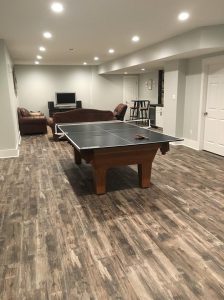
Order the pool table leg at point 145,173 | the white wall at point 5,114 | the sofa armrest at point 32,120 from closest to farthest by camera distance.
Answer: the pool table leg at point 145,173, the white wall at point 5,114, the sofa armrest at point 32,120

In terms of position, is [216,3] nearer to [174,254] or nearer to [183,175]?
[183,175]

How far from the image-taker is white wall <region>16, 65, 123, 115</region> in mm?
10898

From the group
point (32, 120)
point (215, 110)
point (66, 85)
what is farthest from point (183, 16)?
point (66, 85)

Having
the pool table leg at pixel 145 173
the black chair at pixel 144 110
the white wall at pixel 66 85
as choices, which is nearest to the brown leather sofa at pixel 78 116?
the black chair at pixel 144 110

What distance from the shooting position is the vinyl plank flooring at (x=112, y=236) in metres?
1.88

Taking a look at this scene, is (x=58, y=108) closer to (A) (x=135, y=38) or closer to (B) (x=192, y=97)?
(A) (x=135, y=38)

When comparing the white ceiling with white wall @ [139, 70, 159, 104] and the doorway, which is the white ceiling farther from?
white wall @ [139, 70, 159, 104]

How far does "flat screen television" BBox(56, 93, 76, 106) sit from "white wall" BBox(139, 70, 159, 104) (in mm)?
3335

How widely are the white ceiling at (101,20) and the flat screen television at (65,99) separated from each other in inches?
208

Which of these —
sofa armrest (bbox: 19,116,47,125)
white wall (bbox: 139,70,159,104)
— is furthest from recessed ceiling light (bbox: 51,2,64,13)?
white wall (bbox: 139,70,159,104)

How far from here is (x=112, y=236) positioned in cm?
253

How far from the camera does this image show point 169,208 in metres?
3.12

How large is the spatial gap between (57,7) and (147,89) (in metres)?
8.34

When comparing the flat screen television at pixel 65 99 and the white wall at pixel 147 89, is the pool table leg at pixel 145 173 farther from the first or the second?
the flat screen television at pixel 65 99
